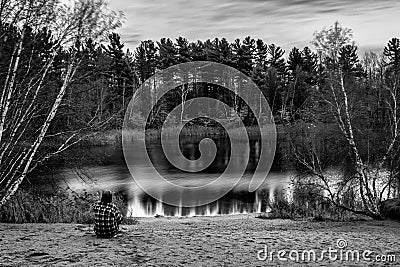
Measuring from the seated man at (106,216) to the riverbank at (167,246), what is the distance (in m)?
0.17

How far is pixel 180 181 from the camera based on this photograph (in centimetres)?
2542

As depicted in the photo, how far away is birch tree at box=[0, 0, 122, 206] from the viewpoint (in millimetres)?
8992

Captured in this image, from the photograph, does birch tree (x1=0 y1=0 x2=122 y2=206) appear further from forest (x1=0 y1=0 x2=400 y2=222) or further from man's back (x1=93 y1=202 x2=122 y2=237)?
man's back (x1=93 y1=202 x2=122 y2=237)

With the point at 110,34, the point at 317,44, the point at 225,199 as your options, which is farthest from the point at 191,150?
the point at 110,34

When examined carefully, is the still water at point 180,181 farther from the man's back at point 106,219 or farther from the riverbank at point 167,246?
the man's back at point 106,219

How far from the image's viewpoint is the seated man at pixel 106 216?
8.05m

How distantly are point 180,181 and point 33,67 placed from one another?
53.3ft

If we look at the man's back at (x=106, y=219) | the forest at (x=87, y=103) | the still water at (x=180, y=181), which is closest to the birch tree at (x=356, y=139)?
the forest at (x=87, y=103)

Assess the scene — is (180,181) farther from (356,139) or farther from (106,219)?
(106,219)

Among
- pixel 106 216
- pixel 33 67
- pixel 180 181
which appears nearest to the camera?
pixel 106 216

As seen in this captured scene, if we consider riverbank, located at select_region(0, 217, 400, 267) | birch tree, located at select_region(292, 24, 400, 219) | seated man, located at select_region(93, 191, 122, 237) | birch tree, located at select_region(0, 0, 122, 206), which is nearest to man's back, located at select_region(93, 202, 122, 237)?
seated man, located at select_region(93, 191, 122, 237)

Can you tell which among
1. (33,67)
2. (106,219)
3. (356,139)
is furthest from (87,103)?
(356,139)

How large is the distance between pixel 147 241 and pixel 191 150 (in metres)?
31.7

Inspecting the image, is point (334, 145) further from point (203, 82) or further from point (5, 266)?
point (203, 82)
